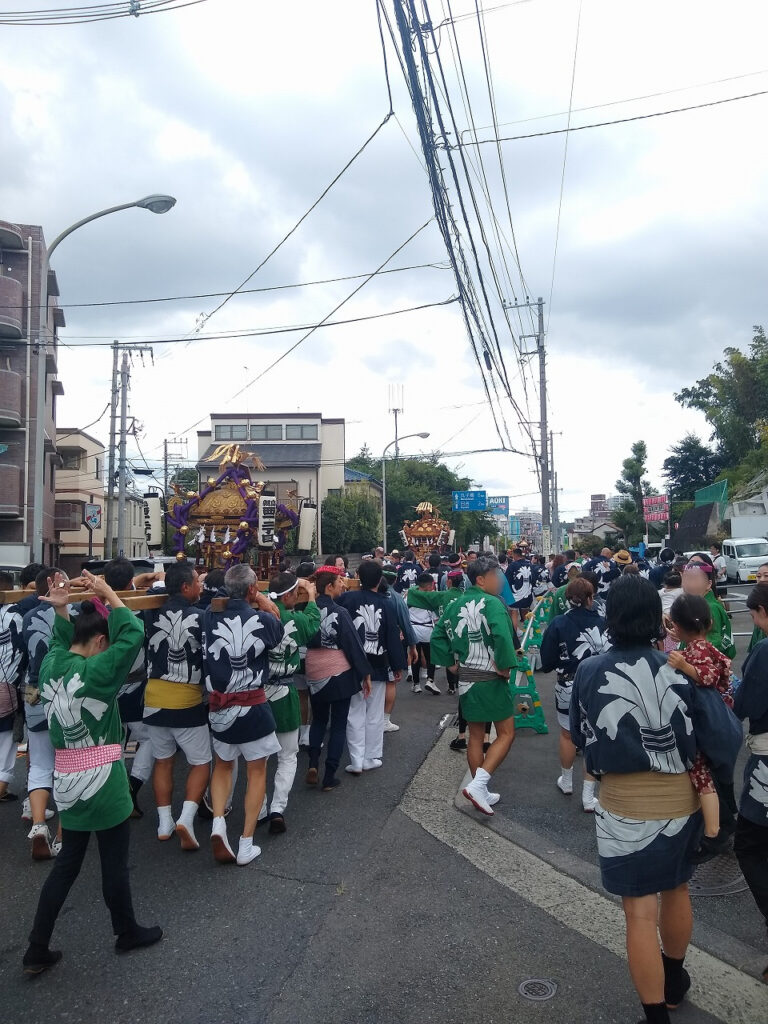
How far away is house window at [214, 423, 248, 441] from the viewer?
49656 millimetres

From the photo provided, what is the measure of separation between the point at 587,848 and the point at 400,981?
196 cm

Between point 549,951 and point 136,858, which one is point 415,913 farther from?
point 136,858

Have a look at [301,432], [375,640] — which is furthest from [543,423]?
[301,432]

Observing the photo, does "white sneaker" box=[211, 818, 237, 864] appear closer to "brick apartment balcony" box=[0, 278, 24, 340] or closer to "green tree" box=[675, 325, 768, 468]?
"brick apartment balcony" box=[0, 278, 24, 340]

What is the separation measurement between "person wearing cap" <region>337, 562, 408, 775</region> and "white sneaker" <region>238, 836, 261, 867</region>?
2.07 metres

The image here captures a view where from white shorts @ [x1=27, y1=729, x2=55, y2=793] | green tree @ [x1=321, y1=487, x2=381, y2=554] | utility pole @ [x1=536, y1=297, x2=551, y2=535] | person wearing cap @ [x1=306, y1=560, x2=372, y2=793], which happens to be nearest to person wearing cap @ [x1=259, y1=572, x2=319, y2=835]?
person wearing cap @ [x1=306, y1=560, x2=372, y2=793]

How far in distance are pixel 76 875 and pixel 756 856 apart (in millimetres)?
3226

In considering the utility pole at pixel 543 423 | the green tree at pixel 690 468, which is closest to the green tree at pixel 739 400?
the green tree at pixel 690 468

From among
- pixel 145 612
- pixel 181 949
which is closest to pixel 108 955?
pixel 181 949

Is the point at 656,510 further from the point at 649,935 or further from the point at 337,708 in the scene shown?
the point at 649,935

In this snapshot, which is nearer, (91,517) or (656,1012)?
(656,1012)

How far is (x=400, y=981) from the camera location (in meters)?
3.46

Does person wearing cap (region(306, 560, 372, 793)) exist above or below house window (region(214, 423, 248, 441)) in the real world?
below

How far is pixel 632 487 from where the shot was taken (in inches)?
2170
